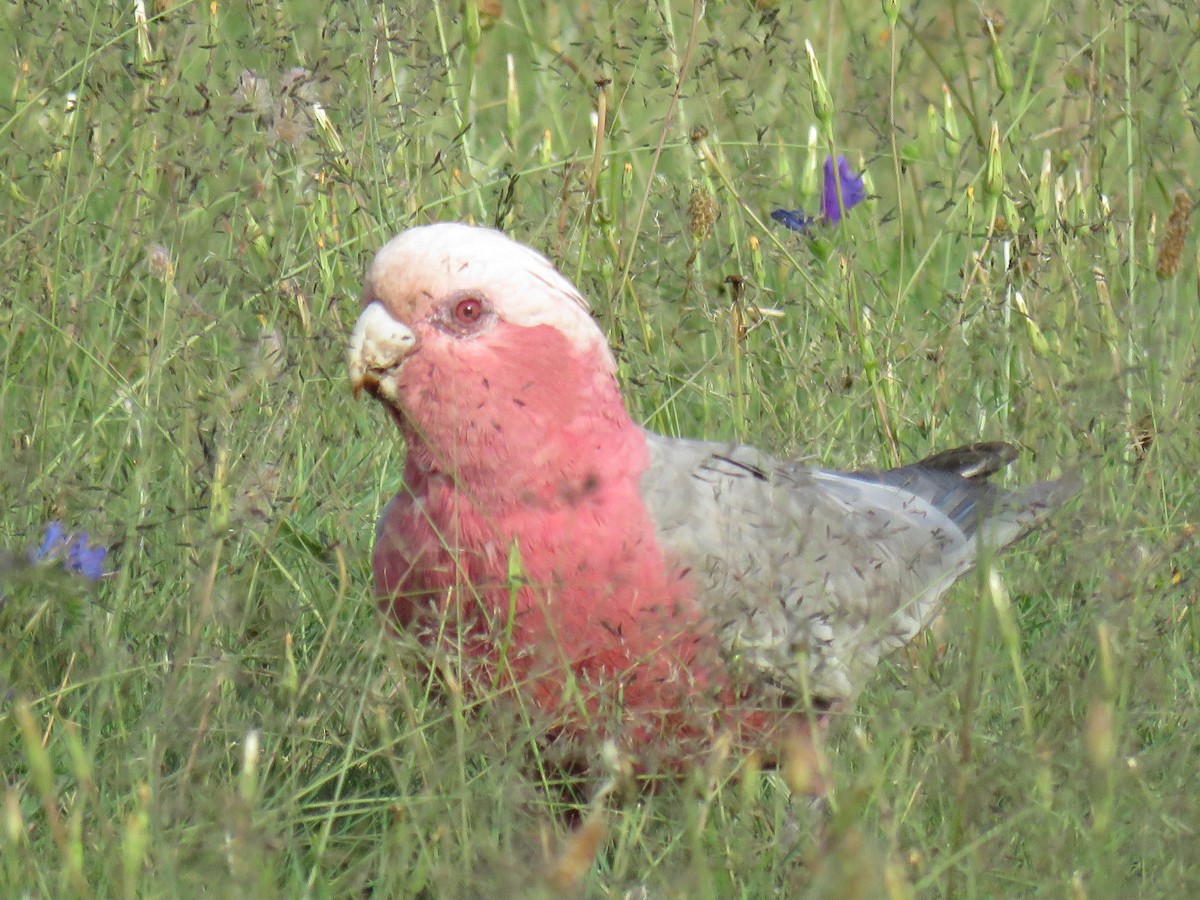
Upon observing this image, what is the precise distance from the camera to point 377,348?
2.38 m

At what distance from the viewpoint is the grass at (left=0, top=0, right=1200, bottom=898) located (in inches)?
72.1

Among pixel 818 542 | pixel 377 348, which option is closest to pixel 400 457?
pixel 377 348

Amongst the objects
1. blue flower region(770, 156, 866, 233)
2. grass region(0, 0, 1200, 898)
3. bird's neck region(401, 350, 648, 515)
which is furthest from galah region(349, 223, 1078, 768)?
blue flower region(770, 156, 866, 233)

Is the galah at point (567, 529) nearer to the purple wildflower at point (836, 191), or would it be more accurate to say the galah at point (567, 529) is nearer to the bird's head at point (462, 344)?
the bird's head at point (462, 344)

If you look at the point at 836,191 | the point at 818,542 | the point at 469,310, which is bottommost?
the point at 818,542

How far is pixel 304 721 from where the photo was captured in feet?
6.53

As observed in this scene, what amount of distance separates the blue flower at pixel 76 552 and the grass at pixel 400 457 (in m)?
0.04

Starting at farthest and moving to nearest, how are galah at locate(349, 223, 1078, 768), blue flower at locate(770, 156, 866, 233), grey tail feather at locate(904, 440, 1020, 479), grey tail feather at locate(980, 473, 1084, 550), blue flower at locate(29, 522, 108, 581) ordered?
blue flower at locate(770, 156, 866, 233), grey tail feather at locate(904, 440, 1020, 479), grey tail feather at locate(980, 473, 1084, 550), blue flower at locate(29, 522, 108, 581), galah at locate(349, 223, 1078, 768)

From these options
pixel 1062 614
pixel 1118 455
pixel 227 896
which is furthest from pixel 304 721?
pixel 1118 455

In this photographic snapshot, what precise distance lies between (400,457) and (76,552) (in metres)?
0.95

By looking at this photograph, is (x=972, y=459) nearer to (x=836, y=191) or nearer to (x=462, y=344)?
(x=836, y=191)

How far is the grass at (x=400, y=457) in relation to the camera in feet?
6.00

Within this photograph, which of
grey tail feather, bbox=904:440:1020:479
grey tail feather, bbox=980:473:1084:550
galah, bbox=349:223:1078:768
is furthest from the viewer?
grey tail feather, bbox=904:440:1020:479

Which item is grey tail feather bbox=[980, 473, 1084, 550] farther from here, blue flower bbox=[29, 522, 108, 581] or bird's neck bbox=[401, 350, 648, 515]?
blue flower bbox=[29, 522, 108, 581]
